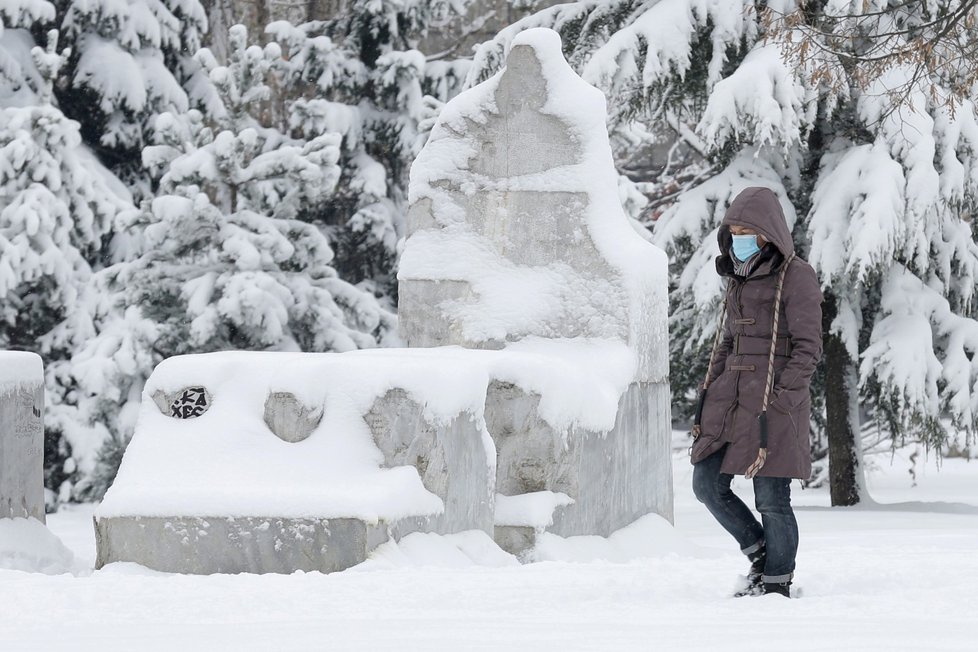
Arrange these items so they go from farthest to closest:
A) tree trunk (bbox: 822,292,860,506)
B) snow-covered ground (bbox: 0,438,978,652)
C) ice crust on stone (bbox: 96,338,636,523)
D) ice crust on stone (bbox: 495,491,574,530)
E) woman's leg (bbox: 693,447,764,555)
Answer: tree trunk (bbox: 822,292,860,506) → ice crust on stone (bbox: 495,491,574,530) → ice crust on stone (bbox: 96,338,636,523) → woman's leg (bbox: 693,447,764,555) → snow-covered ground (bbox: 0,438,978,652)

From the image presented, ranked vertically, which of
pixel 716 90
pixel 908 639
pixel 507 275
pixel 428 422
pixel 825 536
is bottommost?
pixel 825 536

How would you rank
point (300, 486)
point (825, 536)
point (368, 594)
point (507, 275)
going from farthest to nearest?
point (825, 536), point (507, 275), point (300, 486), point (368, 594)

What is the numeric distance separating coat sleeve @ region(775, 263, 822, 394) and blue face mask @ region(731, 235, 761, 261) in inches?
6.9

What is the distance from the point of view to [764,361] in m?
5.18

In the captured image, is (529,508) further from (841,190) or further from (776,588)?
(841,190)

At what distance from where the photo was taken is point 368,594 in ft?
16.3

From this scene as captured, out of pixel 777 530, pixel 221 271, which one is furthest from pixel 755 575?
pixel 221 271

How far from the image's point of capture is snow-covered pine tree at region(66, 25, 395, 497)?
42.0 ft

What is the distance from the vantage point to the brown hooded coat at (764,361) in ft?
16.7

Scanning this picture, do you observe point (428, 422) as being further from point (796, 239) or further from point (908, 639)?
point (796, 239)

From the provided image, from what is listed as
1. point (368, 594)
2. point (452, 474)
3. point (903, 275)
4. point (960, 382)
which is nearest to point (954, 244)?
point (903, 275)

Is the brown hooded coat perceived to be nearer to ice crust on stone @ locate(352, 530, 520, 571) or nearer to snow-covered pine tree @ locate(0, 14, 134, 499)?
ice crust on stone @ locate(352, 530, 520, 571)

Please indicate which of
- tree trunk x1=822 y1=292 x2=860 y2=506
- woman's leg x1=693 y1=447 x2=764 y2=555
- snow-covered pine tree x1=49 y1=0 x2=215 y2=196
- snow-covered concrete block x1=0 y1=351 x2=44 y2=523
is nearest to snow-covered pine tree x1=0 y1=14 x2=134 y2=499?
snow-covered pine tree x1=49 y1=0 x2=215 y2=196

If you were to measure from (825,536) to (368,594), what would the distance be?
16.7 feet
